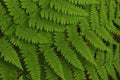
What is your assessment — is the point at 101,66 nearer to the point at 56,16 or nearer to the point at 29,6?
the point at 56,16

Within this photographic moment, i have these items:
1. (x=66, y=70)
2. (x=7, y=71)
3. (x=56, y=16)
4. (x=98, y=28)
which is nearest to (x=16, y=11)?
(x=56, y=16)

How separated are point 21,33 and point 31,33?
0.13 meters

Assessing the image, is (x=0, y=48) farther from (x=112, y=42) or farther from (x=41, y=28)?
(x=112, y=42)

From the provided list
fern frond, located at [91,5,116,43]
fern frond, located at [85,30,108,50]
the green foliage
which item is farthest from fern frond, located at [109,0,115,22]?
fern frond, located at [85,30,108,50]

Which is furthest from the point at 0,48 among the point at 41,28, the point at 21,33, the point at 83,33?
the point at 83,33

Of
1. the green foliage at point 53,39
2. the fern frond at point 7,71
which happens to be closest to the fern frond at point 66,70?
the green foliage at point 53,39

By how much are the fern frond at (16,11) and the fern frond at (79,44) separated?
0.66m

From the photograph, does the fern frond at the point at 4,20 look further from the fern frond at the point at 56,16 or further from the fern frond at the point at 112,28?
the fern frond at the point at 112,28

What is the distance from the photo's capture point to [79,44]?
11.4 feet

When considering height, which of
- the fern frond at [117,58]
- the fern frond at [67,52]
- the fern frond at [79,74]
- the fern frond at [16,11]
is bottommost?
the fern frond at [79,74]

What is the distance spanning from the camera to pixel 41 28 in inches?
129

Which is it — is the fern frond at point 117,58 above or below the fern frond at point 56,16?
below

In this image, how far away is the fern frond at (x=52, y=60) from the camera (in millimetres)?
3299

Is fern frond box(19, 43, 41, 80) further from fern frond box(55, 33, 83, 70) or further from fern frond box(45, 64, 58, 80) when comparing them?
fern frond box(55, 33, 83, 70)
